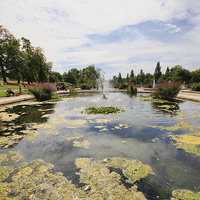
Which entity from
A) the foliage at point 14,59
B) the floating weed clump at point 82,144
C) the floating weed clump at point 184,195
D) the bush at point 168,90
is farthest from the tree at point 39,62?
the floating weed clump at point 184,195

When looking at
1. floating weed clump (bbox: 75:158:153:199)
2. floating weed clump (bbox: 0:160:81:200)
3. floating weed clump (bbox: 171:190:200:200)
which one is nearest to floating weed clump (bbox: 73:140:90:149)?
floating weed clump (bbox: 75:158:153:199)

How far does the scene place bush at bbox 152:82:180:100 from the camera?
1368cm

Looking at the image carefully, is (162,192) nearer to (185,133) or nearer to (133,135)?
(133,135)

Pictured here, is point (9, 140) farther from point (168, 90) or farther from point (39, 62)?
point (39, 62)

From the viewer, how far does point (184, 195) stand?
7.73 ft

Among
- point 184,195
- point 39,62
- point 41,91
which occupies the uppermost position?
point 39,62

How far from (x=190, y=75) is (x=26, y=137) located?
59.4 meters

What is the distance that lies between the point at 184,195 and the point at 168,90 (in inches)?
527

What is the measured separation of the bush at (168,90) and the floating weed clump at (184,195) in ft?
43.3

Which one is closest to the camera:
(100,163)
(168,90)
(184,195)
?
(184,195)

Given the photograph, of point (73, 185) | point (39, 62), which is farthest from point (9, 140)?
point (39, 62)

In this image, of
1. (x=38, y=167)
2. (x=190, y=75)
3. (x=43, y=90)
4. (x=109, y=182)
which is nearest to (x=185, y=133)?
(x=109, y=182)

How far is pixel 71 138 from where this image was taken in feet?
15.9

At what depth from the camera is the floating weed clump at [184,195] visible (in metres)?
2.31
